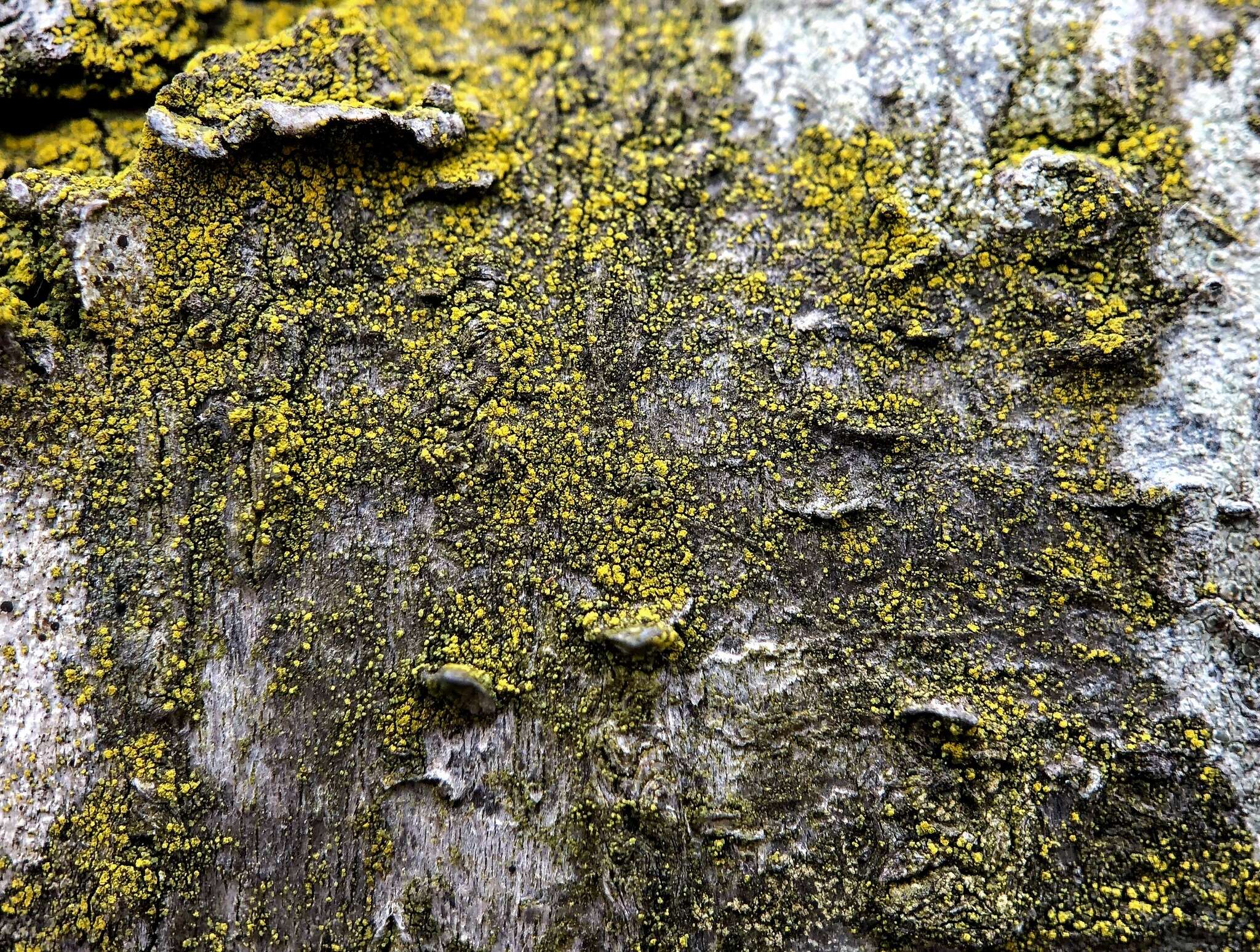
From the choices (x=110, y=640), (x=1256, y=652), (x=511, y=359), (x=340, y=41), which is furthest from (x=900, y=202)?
(x=110, y=640)

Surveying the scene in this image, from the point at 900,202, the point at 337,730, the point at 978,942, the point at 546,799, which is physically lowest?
the point at 978,942

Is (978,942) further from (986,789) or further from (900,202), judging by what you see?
(900,202)

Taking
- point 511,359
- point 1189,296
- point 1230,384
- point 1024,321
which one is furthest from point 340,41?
point 1230,384

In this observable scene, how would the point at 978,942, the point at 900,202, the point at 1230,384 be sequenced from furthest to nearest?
the point at 900,202
the point at 1230,384
the point at 978,942

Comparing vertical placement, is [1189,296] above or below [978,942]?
above

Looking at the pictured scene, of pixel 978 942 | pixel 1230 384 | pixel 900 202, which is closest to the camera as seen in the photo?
pixel 978 942

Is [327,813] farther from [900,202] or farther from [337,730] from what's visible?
[900,202]

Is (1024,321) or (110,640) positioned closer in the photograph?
(110,640)
